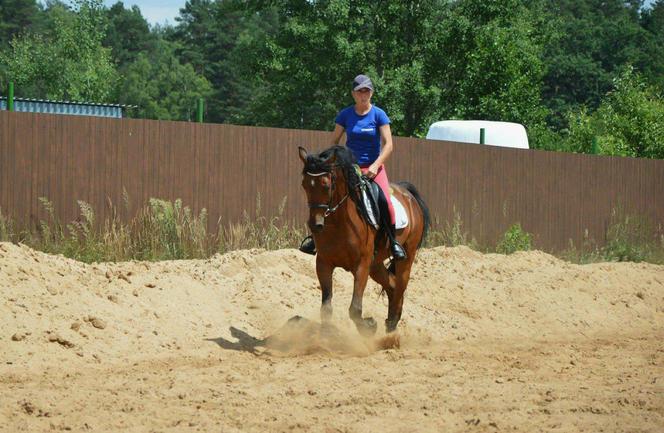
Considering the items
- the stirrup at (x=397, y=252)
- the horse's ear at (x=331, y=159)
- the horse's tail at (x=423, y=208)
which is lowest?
the stirrup at (x=397, y=252)

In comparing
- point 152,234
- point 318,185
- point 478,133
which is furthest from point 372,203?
point 478,133

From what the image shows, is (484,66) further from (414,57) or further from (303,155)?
(303,155)

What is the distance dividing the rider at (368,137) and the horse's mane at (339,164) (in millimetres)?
354

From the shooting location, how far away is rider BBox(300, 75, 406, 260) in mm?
11406

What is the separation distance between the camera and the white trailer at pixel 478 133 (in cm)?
2628

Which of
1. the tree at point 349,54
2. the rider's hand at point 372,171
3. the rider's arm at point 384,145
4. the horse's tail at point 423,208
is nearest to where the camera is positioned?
the rider's hand at point 372,171

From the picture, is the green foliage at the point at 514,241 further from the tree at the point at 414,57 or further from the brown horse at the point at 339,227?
the tree at the point at 414,57

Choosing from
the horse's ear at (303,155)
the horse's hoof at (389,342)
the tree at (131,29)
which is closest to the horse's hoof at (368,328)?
the horse's hoof at (389,342)

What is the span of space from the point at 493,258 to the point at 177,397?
1051 centimetres

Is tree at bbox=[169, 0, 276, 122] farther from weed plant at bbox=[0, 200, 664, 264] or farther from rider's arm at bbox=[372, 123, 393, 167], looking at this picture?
rider's arm at bbox=[372, 123, 393, 167]

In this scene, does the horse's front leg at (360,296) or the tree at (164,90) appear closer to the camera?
the horse's front leg at (360,296)

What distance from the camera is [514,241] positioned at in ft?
70.7

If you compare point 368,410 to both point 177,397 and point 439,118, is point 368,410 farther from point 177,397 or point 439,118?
point 439,118

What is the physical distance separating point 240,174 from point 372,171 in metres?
5.65
